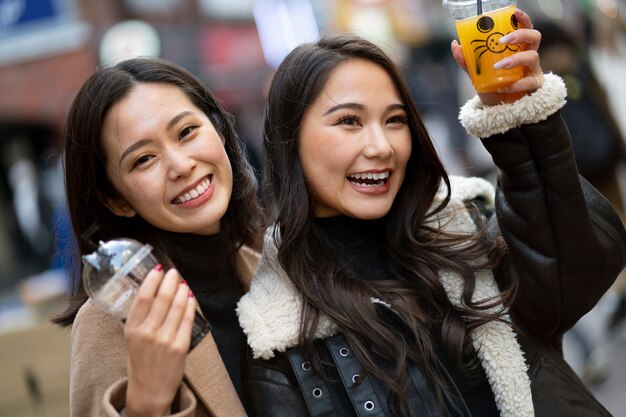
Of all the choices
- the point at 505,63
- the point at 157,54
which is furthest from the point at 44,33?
the point at 505,63

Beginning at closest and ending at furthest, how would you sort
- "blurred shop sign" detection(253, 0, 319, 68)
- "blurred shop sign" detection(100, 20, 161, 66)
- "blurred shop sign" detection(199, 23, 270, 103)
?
1. "blurred shop sign" detection(100, 20, 161, 66)
2. "blurred shop sign" detection(253, 0, 319, 68)
3. "blurred shop sign" detection(199, 23, 270, 103)

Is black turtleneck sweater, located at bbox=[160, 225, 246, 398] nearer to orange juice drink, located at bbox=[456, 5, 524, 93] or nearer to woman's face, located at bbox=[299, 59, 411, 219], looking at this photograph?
woman's face, located at bbox=[299, 59, 411, 219]

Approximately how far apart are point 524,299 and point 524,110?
0.58 meters

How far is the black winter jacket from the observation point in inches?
89.4

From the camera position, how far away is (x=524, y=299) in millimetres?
2430

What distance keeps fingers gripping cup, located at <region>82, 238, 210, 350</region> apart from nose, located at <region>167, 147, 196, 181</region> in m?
0.44

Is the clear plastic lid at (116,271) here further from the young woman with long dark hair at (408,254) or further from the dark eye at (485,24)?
the dark eye at (485,24)

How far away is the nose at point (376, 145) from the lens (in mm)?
2447

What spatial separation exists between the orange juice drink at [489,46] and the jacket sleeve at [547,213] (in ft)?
0.31

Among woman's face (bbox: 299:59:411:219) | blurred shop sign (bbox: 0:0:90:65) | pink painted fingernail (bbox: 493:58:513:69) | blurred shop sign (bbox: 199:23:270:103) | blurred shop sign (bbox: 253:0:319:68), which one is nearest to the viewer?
pink painted fingernail (bbox: 493:58:513:69)

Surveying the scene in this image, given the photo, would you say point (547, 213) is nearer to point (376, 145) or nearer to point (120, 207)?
point (376, 145)

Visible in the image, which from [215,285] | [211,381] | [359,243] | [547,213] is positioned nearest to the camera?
[547,213]

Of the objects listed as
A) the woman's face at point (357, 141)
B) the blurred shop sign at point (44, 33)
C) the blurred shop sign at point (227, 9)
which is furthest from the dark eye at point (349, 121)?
the blurred shop sign at point (227, 9)

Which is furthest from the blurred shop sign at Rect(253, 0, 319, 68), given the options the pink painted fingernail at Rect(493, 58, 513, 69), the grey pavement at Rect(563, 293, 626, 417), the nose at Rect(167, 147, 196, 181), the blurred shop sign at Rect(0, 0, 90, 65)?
the pink painted fingernail at Rect(493, 58, 513, 69)
